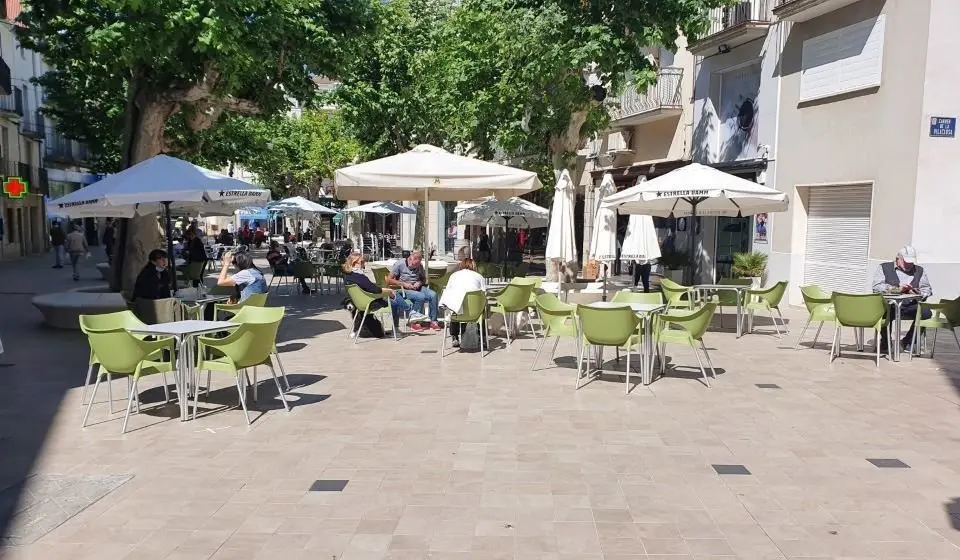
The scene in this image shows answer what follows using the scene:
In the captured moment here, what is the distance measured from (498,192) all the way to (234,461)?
651 centimetres

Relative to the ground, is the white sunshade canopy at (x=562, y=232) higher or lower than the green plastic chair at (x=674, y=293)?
higher

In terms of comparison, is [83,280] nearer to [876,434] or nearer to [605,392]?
[605,392]

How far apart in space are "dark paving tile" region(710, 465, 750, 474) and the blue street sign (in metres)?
9.74

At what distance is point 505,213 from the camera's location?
17188mm

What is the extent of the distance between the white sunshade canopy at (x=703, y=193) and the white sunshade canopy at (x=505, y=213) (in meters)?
5.23

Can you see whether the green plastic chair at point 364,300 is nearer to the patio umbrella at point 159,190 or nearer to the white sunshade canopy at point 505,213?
the patio umbrella at point 159,190

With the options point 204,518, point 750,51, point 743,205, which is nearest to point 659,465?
point 204,518

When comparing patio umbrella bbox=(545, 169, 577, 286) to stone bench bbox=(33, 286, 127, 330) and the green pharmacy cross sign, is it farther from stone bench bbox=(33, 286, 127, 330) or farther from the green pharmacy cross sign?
the green pharmacy cross sign

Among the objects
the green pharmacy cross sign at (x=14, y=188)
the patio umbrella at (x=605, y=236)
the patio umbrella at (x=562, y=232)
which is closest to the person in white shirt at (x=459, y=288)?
the patio umbrella at (x=562, y=232)

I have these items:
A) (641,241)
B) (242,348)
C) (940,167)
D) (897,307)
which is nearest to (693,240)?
(641,241)

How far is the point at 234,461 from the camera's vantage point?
5.31 metres

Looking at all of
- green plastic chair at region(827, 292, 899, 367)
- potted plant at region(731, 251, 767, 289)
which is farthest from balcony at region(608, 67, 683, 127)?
green plastic chair at region(827, 292, 899, 367)

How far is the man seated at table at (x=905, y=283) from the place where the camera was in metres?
9.59

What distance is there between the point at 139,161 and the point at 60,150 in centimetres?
3473
